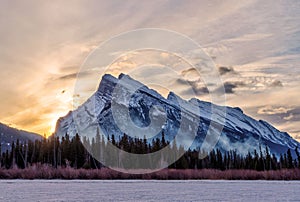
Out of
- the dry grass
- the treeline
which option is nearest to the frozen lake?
the dry grass

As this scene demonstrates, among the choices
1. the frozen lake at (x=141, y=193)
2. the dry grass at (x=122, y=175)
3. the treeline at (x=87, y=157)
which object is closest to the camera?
the frozen lake at (x=141, y=193)

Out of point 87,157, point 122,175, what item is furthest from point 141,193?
point 87,157

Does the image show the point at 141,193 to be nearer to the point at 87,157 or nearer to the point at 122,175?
the point at 122,175

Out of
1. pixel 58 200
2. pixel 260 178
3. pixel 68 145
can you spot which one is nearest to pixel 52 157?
pixel 68 145

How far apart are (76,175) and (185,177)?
37.4ft

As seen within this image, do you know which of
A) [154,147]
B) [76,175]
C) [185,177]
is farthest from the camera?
[154,147]

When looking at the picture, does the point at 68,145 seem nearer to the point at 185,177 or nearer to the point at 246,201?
the point at 185,177

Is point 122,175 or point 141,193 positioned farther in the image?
point 122,175

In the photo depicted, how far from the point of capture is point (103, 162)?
83.9 metres

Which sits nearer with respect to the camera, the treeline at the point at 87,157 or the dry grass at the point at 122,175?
the dry grass at the point at 122,175

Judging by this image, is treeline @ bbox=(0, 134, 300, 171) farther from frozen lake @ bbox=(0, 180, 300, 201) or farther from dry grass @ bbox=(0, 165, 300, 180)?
frozen lake @ bbox=(0, 180, 300, 201)

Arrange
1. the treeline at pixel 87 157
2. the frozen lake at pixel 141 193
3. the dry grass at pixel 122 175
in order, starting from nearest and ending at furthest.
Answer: the frozen lake at pixel 141 193 → the dry grass at pixel 122 175 → the treeline at pixel 87 157

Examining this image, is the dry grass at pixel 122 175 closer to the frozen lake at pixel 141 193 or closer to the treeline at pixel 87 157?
the frozen lake at pixel 141 193

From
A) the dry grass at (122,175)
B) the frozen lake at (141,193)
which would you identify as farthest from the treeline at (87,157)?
the frozen lake at (141,193)
